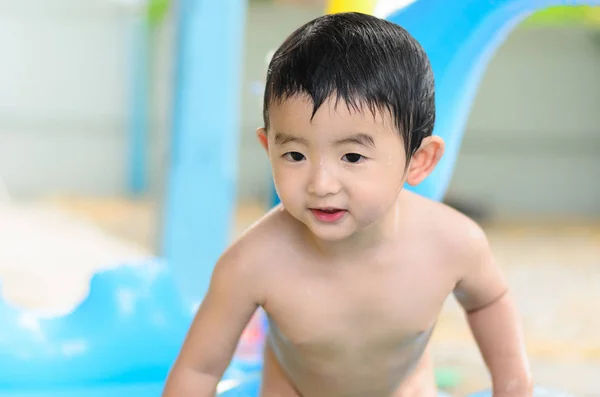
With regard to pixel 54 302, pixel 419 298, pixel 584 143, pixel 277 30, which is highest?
pixel 277 30

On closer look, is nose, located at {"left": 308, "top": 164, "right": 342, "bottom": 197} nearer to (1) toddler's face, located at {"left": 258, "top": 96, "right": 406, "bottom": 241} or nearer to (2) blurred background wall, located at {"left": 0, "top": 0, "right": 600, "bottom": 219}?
(1) toddler's face, located at {"left": 258, "top": 96, "right": 406, "bottom": 241}

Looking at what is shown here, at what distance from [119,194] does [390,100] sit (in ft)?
12.2

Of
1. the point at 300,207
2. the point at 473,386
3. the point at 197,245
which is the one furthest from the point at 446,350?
the point at 300,207

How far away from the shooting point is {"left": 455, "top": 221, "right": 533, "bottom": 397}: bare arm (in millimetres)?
780

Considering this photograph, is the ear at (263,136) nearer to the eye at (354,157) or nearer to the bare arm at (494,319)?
the eye at (354,157)

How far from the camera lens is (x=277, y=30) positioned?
4.16 metres

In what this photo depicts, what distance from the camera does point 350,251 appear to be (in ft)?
2.42

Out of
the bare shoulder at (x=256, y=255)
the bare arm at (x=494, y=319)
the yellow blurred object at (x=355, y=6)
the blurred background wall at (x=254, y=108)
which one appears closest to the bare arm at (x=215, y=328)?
the bare shoulder at (x=256, y=255)

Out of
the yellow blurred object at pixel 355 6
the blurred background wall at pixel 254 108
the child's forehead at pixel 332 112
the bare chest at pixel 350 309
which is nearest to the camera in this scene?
the child's forehead at pixel 332 112

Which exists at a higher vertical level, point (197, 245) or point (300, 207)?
point (197, 245)

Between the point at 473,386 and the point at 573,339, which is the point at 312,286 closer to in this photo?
the point at 473,386

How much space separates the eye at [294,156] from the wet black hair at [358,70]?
0.04 m

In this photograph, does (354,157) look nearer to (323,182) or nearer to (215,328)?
(323,182)

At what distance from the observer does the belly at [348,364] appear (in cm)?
74
